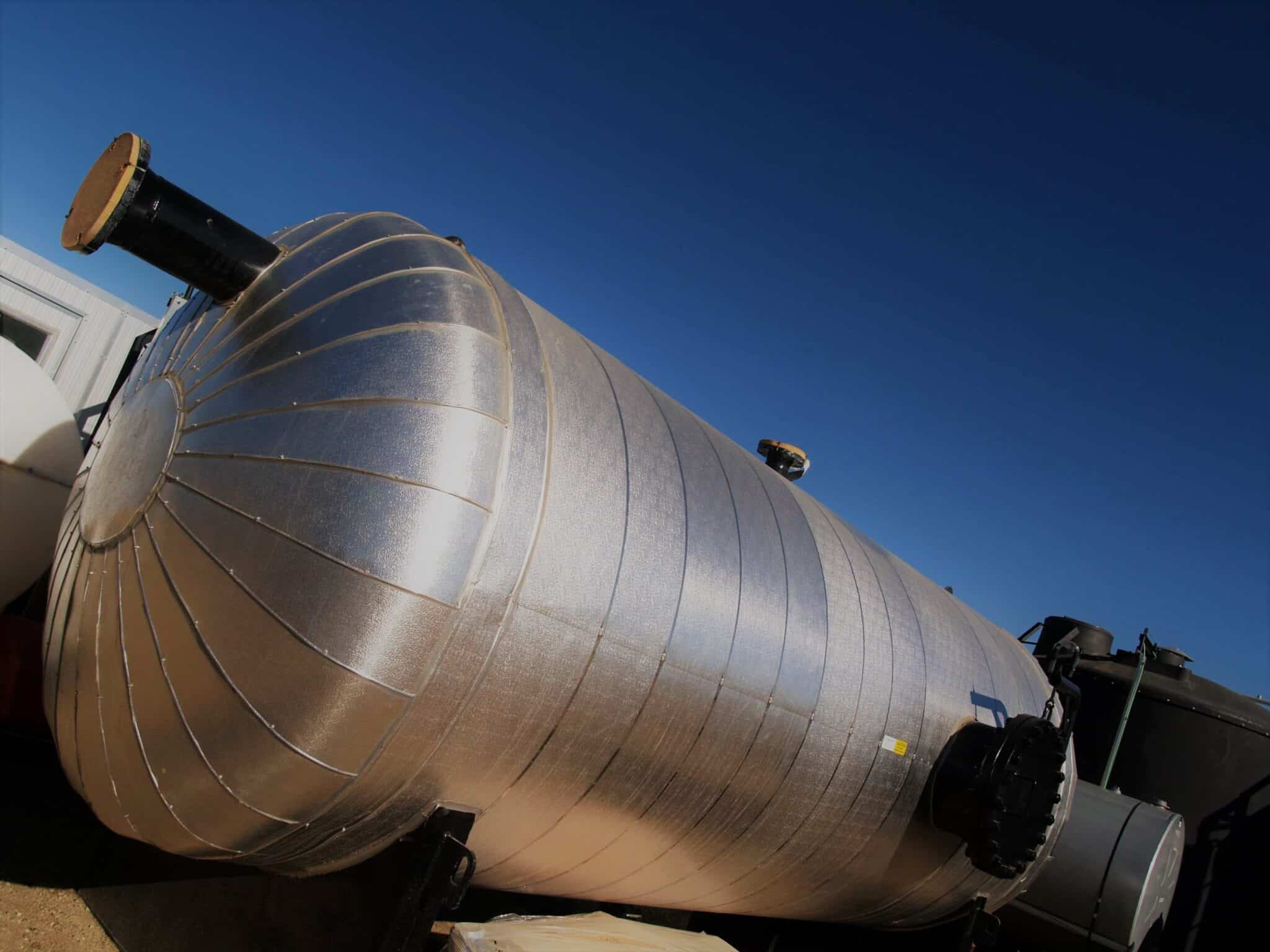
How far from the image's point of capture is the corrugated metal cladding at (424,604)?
2.70m

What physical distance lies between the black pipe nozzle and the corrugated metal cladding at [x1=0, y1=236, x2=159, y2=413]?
378 inches

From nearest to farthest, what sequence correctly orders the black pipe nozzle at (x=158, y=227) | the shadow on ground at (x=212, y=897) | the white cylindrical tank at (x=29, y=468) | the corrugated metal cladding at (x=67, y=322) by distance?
the black pipe nozzle at (x=158, y=227)
the shadow on ground at (x=212, y=897)
the white cylindrical tank at (x=29, y=468)
the corrugated metal cladding at (x=67, y=322)

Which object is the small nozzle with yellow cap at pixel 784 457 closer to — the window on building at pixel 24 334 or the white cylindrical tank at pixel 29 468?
the white cylindrical tank at pixel 29 468

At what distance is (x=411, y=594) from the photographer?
2.67 meters

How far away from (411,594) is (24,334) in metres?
11.5

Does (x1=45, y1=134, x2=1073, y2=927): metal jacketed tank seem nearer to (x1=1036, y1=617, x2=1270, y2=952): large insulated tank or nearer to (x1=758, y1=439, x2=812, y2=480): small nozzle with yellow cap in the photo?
(x1=758, y1=439, x2=812, y2=480): small nozzle with yellow cap

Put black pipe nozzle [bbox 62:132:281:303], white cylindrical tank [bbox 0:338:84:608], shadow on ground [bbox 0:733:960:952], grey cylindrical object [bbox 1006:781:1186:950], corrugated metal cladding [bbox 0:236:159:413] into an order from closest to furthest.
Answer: black pipe nozzle [bbox 62:132:281:303] < shadow on ground [bbox 0:733:960:952] < grey cylindrical object [bbox 1006:781:1186:950] < white cylindrical tank [bbox 0:338:84:608] < corrugated metal cladding [bbox 0:236:159:413]

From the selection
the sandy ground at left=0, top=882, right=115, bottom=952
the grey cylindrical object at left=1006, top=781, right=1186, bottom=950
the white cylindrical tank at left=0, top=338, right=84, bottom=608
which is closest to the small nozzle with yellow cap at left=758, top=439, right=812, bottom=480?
the grey cylindrical object at left=1006, top=781, right=1186, bottom=950

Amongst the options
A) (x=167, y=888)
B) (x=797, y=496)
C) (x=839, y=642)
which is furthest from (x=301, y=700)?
(x=797, y=496)

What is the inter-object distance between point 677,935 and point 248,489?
316 centimetres

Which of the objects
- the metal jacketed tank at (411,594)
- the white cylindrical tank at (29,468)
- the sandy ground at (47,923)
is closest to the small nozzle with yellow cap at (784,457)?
the metal jacketed tank at (411,594)

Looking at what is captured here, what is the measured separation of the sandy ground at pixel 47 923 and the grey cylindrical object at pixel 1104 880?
5.36m

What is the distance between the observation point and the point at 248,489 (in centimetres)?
277

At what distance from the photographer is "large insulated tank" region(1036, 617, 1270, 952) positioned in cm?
662
